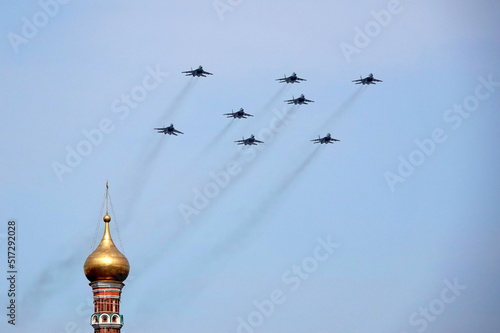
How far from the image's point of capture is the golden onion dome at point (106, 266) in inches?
4646

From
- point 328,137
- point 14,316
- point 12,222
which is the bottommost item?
point 14,316

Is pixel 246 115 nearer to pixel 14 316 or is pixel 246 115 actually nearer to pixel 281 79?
pixel 281 79

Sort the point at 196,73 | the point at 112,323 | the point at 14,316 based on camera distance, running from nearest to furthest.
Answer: the point at 14,316 < the point at 112,323 < the point at 196,73

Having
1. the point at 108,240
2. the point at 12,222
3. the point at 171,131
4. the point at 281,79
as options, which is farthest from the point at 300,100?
the point at 12,222

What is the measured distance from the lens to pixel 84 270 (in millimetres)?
118750

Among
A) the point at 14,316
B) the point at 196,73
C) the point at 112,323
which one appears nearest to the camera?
the point at 14,316

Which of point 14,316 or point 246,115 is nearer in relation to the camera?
point 14,316

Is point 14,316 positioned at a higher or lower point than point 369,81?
lower

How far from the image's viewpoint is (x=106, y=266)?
11794 centimetres

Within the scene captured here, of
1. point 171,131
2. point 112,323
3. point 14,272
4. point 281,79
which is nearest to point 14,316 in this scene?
point 14,272

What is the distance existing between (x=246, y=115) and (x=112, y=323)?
28.8 m

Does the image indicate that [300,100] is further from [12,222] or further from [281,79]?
[12,222]

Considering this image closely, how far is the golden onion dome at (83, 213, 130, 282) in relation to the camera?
118 meters

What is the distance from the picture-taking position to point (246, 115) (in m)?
138
